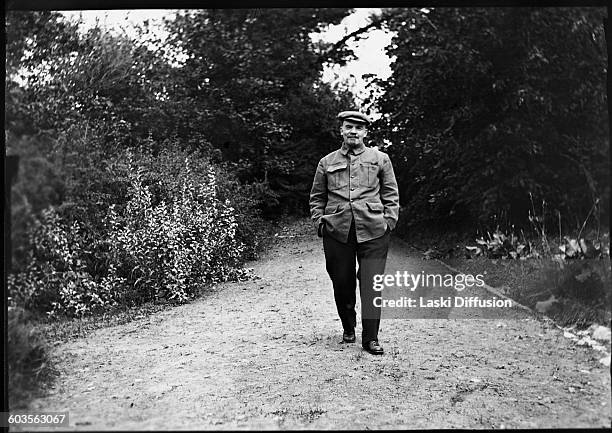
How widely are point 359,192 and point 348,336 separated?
64cm

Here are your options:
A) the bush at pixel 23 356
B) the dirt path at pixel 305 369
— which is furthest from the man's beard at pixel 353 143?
the bush at pixel 23 356

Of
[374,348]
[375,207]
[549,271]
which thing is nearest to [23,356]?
[374,348]

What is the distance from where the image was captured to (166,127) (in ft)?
10.4

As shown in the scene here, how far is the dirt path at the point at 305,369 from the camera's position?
293 centimetres

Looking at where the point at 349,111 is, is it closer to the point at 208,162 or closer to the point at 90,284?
the point at 208,162

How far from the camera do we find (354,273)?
3.15 m

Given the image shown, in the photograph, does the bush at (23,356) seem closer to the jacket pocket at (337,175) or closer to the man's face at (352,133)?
the jacket pocket at (337,175)

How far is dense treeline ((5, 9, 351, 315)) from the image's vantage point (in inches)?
120

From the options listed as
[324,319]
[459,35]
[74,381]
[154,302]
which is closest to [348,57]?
[459,35]

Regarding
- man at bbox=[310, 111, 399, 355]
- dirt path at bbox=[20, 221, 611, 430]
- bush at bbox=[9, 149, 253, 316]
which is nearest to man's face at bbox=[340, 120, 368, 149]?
man at bbox=[310, 111, 399, 355]

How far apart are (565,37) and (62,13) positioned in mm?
2219

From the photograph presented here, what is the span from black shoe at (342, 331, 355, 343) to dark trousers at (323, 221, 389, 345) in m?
0.02

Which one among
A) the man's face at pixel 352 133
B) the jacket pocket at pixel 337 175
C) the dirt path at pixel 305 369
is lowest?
the dirt path at pixel 305 369

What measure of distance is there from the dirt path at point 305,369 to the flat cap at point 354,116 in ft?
1.68
